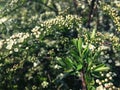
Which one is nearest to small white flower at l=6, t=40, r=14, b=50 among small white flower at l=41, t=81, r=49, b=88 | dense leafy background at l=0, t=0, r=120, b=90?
dense leafy background at l=0, t=0, r=120, b=90

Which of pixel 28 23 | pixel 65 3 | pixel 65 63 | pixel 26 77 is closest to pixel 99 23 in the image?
pixel 65 3

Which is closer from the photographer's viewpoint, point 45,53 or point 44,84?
point 44,84

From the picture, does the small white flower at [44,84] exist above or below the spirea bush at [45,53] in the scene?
below

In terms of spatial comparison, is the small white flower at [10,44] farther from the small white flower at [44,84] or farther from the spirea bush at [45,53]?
the small white flower at [44,84]

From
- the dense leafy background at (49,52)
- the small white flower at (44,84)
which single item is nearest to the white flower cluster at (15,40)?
the dense leafy background at (49,52)

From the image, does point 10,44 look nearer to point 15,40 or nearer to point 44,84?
point 15,40

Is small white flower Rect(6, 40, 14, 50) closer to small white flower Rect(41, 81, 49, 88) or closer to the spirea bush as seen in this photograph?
the spirea bush

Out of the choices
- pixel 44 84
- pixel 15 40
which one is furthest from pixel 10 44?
pixel 44 84

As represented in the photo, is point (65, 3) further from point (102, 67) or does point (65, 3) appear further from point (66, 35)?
point (102, 67)

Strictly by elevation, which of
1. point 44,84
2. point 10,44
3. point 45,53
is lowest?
point 44,84

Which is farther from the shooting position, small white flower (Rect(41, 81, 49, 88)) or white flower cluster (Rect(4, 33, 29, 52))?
small white flower (Rect(41, 81, 49, 88))

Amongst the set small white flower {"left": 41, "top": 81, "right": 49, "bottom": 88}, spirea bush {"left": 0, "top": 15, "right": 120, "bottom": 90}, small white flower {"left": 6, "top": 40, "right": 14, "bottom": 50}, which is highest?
small white flower {"left": 6, "top": 40, "right": 14, "bottom": 50}

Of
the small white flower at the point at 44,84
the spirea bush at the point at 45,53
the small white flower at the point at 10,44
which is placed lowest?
the small white flower at the point at 44,84
